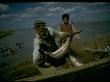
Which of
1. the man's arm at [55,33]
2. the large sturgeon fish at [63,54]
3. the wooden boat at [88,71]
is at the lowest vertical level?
the wooden boat at [88,71]

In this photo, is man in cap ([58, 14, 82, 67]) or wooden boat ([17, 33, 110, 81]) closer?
wooden boat ([17, 33, 110, 81])

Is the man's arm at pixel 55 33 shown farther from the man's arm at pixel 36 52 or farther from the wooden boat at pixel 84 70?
the wooden boat at pixel 84 70

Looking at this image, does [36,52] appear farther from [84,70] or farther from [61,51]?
[84,70]

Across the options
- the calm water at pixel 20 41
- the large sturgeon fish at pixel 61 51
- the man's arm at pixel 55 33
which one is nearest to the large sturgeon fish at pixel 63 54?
the large sturgeon fish at pixel 61 51

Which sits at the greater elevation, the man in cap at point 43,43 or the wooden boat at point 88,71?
the man in cap at point 43,43

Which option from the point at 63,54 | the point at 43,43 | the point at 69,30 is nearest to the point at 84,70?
the point at 63,54

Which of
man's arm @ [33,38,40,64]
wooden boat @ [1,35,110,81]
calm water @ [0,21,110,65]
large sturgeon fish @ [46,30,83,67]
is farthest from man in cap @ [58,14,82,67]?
calm water @ [0,21,110,65]

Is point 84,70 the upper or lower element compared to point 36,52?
lower

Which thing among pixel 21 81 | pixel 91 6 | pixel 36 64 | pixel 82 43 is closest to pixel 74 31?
pixel 82 43

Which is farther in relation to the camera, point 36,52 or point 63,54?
point 63,54

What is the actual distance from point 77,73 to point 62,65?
0.90 feet

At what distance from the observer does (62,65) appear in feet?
14.9

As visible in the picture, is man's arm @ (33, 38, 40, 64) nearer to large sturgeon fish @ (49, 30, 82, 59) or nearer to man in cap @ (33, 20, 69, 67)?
man in cap @ (33, 20, 69, 67)

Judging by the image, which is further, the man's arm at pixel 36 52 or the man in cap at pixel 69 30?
the man in cap at pixel 69 30
